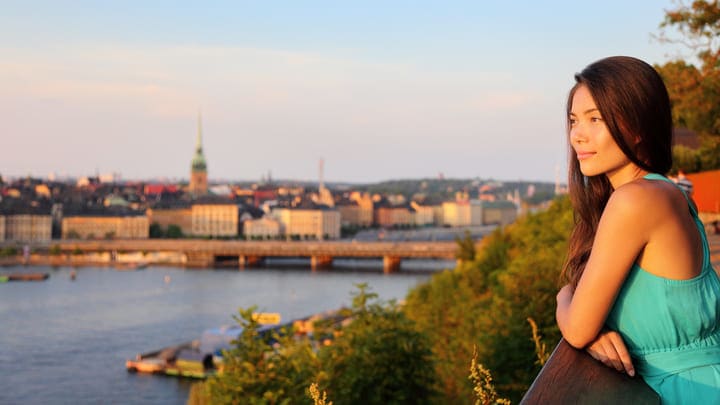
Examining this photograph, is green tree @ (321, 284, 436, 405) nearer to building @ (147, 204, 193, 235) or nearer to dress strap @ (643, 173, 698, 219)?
dress strap @ (643, 173, 698, 219)

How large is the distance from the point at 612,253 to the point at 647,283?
4 cm

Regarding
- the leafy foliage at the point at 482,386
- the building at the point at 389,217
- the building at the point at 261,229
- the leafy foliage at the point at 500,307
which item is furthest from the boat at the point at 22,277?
the building at the point at 389,217

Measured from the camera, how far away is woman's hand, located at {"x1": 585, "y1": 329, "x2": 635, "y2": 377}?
0.84 m

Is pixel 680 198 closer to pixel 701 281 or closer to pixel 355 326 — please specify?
pixel 701 281

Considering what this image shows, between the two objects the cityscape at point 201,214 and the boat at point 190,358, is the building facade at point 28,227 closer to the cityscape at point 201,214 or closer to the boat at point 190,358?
the cityscape at point 201,214

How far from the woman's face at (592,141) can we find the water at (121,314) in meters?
13.4

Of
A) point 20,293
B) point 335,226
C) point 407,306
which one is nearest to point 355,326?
point 407,306

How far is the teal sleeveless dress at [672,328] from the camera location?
2.75ft

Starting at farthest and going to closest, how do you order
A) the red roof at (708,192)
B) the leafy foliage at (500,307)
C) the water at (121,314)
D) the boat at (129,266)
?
the boat at (129,266) → the water at (121,314) → the red roof at (708,192) → the leafy foliage at (500,307)

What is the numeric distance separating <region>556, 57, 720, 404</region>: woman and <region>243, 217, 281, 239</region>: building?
201ft

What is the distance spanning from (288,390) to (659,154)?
5.19 meters

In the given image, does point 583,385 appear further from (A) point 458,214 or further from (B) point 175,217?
(A) point 458,214

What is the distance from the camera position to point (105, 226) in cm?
5831

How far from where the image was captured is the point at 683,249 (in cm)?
85
